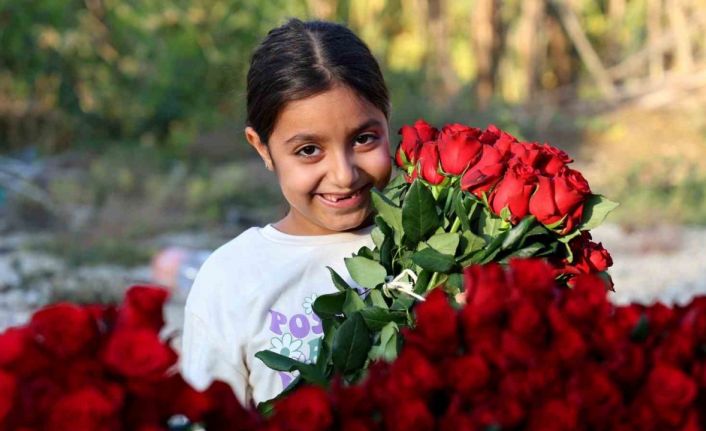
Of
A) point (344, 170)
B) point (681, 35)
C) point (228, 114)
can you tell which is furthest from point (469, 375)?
point (681, 35)

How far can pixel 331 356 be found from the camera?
1622mm

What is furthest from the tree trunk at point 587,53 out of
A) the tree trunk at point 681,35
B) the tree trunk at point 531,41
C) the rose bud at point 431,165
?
the rose bud at point 431,165

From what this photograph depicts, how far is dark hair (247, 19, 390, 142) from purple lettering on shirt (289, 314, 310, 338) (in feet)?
1.20

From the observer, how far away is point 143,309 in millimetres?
1083

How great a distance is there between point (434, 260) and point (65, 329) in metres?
0.72

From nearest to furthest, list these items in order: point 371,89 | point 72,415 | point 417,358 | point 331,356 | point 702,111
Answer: point 72,415 → point 417,358 → point 331,356 → point 371,89 → point 702,111

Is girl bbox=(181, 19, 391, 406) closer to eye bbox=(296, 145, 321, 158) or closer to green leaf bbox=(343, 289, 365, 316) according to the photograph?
eye bbox=(296, 145, 321, 158)

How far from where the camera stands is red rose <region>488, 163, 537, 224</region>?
162 centimetres

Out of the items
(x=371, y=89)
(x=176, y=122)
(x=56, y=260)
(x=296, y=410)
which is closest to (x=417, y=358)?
(x=296, y=410)

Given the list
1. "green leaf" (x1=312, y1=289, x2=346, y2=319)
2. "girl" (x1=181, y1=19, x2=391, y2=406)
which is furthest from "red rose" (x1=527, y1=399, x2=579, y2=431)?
"girl" (x1=181, y1=19, x2=391, y2=406)

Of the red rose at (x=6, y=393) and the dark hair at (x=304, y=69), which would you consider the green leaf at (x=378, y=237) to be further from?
the red rose at (x=6, y=393)

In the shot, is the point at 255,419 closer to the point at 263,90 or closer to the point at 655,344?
the point at 655,344

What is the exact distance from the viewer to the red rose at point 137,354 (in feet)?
3.36

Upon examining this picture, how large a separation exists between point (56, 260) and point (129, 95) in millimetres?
4391
